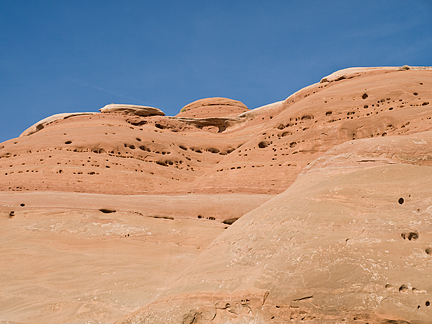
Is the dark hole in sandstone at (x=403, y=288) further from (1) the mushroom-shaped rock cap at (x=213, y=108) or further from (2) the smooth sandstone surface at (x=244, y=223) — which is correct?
(1) the mushroom-shaped rock cap at (x=213, y=108)

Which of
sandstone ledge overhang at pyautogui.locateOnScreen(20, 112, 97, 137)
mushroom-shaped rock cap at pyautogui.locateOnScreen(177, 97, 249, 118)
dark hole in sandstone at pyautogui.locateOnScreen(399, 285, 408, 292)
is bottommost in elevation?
dark hole in sandstone at pyautogui.locateOnScreen(399, 285, 408, 292)

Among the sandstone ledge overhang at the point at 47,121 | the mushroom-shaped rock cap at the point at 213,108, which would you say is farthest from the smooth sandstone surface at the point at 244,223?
the mushroom-shaped rock cap at the point at 213,108

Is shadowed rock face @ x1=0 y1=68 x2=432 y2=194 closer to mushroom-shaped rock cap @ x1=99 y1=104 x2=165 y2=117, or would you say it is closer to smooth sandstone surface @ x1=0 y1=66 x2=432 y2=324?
smooth sandstone surface @ x1=0 y1=66 x2=432 y2=324

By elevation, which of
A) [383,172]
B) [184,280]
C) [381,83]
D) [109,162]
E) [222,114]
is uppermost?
[222,114]


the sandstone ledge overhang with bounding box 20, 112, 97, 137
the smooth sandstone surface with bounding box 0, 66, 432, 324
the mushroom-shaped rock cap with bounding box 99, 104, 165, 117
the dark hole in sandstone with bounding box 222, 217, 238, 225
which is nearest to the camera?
the smooth sandstone surface with bounding box 0, 66, 432, 324

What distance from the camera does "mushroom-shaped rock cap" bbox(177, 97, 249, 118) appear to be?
1730 inches

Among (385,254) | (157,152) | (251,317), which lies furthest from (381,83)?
(251,317)

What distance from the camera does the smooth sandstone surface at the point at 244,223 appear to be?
633 centimetres

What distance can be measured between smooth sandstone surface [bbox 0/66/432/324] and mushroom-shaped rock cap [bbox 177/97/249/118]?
760 inches

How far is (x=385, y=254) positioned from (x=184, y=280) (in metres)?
3.80

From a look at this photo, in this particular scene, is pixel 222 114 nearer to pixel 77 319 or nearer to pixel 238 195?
pixel 238 195

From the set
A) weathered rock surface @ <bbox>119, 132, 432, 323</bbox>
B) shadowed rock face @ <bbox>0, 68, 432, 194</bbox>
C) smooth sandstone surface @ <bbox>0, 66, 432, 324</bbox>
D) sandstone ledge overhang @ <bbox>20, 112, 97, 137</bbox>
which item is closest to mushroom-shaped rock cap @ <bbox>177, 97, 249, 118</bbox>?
sandstone ledge overhang @ <bbox>20, 112, 97, 137</bbox>

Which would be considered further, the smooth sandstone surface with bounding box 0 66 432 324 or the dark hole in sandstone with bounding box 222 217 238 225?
the dark hole in sandstone with bounding box 222 217 238 225

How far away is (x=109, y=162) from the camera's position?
22719 millimetres
